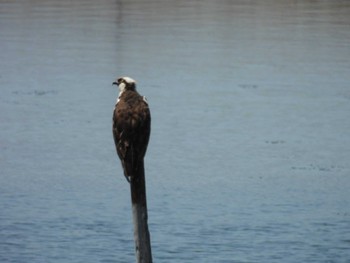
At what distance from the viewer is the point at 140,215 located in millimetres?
7977

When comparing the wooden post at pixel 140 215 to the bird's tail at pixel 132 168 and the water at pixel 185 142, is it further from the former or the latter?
the water at pixel 185 142

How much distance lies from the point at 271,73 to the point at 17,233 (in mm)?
10069

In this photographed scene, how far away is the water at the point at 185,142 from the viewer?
39.1ft

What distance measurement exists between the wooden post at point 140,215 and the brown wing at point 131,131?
4.2 inches

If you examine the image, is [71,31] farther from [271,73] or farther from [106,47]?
[271,73]

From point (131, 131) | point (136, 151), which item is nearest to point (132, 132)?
point (131, 131)

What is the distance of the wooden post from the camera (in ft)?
26.1

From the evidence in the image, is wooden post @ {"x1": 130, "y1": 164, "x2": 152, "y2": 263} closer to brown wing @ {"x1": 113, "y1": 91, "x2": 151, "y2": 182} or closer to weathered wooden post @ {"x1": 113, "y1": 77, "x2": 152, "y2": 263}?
weathered wooden post @ {"x1": 113, "y1": 77, "x2": 152, "y2": 263}

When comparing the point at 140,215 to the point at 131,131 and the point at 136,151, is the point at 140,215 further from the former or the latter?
the point at 131,131

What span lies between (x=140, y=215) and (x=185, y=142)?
315 inches

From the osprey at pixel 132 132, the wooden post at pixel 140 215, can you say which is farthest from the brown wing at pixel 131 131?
the wooden post at pixel 140 215

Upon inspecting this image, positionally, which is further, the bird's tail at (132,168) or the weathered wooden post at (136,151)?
the bird's tail at (132,168)

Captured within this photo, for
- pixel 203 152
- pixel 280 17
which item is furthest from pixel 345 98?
pixel 280 17

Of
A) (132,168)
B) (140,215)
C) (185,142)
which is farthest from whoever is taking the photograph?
(185,142)
